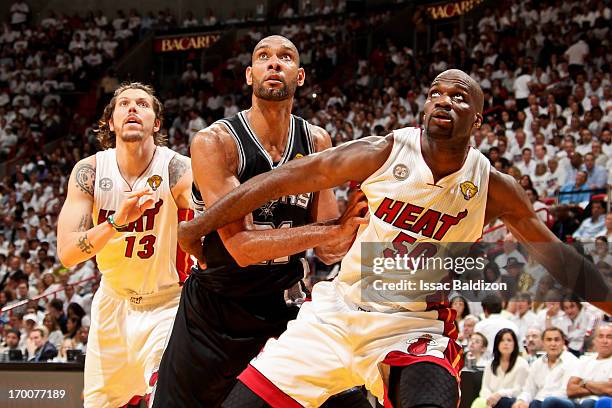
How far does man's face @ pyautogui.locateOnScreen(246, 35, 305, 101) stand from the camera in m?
4.36

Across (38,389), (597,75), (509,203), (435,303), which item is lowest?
(38,389)

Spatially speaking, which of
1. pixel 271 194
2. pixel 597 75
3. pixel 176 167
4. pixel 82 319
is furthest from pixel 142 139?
pixel 597 75

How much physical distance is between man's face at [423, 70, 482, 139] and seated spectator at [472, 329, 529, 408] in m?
3.82

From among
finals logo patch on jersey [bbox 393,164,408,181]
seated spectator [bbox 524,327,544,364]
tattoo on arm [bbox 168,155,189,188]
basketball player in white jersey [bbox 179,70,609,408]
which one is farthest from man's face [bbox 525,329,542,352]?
finals logo patch on jersey [bbox 393,164,408,181]

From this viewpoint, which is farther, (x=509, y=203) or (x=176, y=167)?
(x=176, y=167)

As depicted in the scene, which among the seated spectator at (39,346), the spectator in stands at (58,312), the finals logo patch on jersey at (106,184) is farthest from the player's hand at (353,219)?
the spectator in stands at (58,312)

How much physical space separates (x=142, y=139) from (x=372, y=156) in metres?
2.20

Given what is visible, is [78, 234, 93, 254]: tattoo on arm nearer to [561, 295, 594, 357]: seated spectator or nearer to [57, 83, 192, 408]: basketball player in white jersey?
[57, 83, 192, 408]: basketball player in white jersey

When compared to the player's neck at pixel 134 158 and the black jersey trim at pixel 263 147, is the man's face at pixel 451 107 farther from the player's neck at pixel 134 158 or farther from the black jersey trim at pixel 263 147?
the player's neck at pixel 134 158

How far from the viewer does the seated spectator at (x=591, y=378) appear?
647cm

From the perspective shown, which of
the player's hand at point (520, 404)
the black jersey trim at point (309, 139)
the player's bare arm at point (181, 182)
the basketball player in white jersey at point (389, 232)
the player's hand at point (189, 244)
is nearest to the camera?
the basketball player in white jersey at point (389, 232)

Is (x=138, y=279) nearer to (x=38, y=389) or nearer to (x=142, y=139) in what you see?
(x=142, y=139)

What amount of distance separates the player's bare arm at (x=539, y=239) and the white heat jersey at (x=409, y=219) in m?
0.09

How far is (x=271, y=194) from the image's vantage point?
3.70 meters
